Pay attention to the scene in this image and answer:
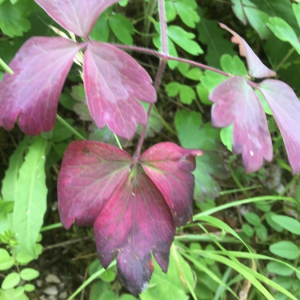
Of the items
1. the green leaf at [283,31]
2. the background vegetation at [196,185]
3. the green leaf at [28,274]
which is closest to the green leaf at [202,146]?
the background vegetation at [196,185]

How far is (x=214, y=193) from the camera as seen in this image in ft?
3.25

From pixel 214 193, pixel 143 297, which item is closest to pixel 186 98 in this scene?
pixel 214 193

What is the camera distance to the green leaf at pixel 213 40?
1.23 metres

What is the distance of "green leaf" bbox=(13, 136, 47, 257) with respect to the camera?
30.8 inches

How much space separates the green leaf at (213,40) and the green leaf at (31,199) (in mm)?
687

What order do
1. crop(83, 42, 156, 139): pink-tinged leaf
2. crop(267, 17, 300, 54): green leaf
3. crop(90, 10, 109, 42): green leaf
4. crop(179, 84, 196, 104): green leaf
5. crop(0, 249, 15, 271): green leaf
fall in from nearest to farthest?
crop(83, 42, 156, 139): pink-tinged leaf < crop(0, 249, 15, 271): green leaf < crop(90, 10, 109, 42): green leaf < crop(267, 17, 300, 54): green leaf < crop(179, 84, 196, 104): green leaf

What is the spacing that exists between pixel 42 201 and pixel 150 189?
1.08 ft

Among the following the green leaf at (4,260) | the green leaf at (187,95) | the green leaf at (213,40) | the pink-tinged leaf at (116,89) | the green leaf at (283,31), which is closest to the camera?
the pink-tinged leaf at (116,89)

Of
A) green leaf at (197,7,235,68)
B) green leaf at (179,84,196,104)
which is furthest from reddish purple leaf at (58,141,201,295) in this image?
green leaf at (197,7,235,68)

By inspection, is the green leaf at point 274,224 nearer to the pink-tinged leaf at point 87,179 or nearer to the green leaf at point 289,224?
the green leaf at point 289,224

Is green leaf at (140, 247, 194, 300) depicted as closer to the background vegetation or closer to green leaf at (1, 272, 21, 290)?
the background vegetation

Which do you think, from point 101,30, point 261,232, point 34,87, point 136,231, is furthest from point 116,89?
point 261,232

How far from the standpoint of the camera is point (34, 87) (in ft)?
1.84

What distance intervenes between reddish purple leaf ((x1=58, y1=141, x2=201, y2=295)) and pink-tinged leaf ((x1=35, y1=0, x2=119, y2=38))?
204 mm
